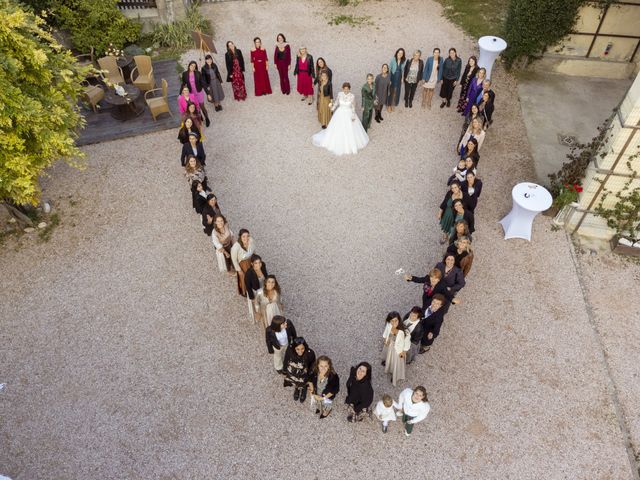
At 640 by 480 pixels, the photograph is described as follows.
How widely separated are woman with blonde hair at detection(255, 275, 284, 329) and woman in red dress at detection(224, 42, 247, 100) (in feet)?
22.3

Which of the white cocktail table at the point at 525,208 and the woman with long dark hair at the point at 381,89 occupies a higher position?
the woman with long dark hair at the point at 381,89

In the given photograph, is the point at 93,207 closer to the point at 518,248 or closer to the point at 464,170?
the point at 464,170

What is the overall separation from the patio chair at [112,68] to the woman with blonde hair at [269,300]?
8.47 metres

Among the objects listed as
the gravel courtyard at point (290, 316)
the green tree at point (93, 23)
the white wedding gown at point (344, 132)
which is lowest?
the gravel courtyard at point (290, 316)

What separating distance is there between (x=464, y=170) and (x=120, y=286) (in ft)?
22.6

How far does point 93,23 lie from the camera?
1378 centimetres

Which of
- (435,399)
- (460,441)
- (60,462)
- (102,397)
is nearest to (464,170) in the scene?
(435,399)

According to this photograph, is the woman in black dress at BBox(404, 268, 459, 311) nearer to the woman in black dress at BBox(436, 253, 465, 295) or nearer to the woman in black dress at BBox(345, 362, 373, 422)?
the woman in black dress at BBox(436, 253, 465, 295)

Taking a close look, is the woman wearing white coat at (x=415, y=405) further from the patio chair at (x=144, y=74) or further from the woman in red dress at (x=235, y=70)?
the patio chair at (x=144, y=74)

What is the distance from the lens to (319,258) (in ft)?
30.8

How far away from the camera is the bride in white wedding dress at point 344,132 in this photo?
10852 mm

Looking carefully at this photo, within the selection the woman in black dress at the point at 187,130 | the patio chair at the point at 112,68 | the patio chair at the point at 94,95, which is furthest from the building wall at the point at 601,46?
the patio chair at the point at 94,95

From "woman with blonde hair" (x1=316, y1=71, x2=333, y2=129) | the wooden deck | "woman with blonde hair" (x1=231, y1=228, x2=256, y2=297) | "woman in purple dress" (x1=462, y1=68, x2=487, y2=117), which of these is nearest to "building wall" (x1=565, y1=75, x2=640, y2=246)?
"woman in purple dress" (x1=462, y1=68, x2=487, y2=117)

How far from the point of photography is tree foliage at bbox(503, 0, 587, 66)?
481 inches
